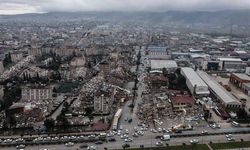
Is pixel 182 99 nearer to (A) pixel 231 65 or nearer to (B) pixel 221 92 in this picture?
(B) pixel 221 92

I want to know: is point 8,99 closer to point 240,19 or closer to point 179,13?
point 240,19

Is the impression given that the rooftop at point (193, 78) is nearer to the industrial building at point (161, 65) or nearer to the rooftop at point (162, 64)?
the industrial building at point (161, 65)

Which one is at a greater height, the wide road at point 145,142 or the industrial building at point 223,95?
the industrial building at point 223,95

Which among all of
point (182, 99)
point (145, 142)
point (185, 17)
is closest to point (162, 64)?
point (182, 99)

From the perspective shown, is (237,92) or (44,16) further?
(44,16)

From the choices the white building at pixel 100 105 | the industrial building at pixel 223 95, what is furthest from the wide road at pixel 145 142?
the industrial building at pixel 223 95

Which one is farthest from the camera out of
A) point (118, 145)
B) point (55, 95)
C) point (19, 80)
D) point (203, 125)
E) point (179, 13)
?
point (179, 13)

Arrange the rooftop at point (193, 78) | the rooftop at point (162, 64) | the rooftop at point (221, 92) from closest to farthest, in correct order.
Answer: the rooftop at point (221, 92) → the rooftop at point (193, 78) → the rooftop at point (162, 64)

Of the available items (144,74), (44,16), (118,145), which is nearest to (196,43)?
(144,74)

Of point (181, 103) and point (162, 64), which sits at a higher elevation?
point (162, 64)
